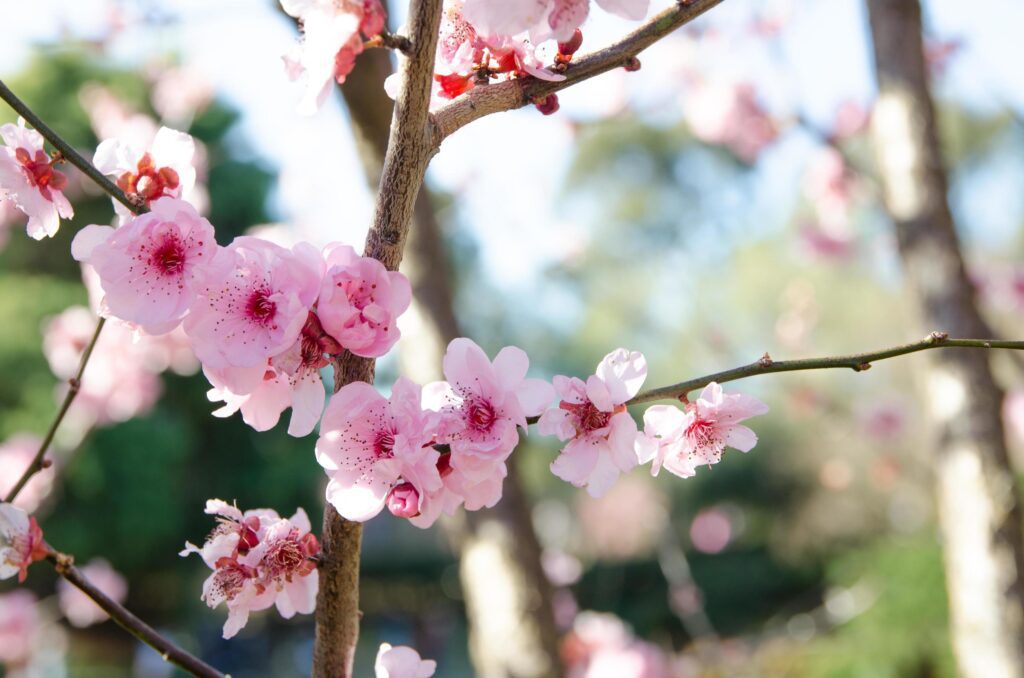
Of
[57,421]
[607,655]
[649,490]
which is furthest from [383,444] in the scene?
[649,490]

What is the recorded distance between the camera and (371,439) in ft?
2.09

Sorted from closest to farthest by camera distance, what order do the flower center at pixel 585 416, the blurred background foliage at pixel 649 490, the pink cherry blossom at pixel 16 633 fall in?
the flower center at pixel 585 416
the pink cherry blossom at pixel 16 633
the blurred background foliage at pixel 649 490

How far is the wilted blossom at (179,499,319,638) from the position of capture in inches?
25.8

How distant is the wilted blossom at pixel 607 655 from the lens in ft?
9.07

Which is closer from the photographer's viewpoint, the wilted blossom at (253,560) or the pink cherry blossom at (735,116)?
the wilted blossom at (253,560)

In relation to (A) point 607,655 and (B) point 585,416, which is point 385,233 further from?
(A) point 607,655

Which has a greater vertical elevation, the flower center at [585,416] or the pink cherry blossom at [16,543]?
the flower center at [585,416]

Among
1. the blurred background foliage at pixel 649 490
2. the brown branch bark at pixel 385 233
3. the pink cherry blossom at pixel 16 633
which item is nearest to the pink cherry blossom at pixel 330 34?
the brown branch bark at pixel 385 233

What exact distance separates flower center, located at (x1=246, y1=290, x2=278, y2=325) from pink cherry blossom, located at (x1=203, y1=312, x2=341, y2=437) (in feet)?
0.08

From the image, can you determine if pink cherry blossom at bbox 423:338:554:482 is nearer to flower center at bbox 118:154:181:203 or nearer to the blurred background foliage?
flower center at bbox 118:154:181:203

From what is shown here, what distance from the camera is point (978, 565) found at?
74.3 inches

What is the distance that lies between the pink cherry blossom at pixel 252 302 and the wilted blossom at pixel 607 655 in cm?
228

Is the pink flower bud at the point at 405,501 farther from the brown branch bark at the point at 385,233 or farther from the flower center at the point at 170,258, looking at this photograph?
the flower center at the point at 170,258

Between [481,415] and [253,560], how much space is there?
0.20m
